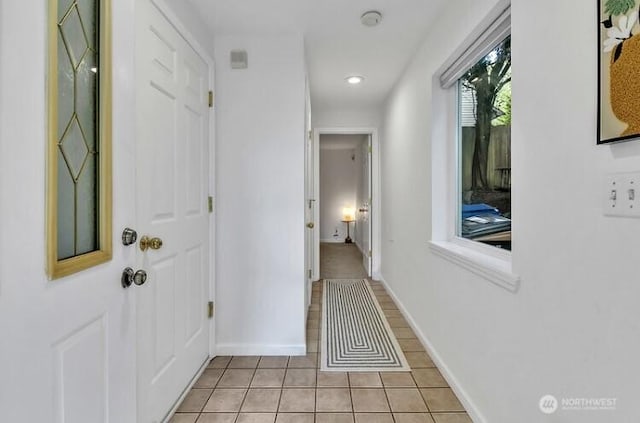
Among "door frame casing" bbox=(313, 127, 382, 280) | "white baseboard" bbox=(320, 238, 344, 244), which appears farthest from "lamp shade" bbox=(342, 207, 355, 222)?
"door frame casing" bbox=(313, 127, 382, 280)

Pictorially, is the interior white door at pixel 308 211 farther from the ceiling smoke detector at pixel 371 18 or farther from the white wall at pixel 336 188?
the white wall at pixel 336 188

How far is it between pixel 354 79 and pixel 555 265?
9.16ft

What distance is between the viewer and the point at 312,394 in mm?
1921

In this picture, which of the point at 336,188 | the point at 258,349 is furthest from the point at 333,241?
the point at 258,349

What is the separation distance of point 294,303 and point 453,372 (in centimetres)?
111

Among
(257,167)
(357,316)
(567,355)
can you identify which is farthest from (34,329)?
(357,316)

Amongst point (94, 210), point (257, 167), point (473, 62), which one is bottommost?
point (94, 210)

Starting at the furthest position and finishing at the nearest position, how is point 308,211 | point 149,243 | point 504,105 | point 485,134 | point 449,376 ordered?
point 308,211
point 449,376
point 485,134
point 504,105
point 149,243

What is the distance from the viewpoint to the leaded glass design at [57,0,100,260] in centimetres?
99

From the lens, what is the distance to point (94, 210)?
1.15 m

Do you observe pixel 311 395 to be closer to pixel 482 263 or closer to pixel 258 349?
pixel 258 349

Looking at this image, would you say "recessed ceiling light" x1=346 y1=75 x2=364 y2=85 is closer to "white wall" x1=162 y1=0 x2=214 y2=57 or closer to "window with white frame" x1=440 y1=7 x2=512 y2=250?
"window with white frame" x1=440 y1=7 x2=512 y2=250

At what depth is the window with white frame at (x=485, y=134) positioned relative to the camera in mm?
1623

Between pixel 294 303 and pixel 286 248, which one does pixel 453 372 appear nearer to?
pixel 294 303
